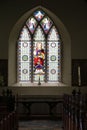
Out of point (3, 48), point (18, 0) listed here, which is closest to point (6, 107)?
point (3, 48)

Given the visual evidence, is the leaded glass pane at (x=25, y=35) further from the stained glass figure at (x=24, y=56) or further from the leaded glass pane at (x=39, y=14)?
the leaded glass pane at (x=39, y=14)

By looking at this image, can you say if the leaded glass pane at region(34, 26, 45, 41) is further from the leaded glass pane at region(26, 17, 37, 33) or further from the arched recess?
the arched recess

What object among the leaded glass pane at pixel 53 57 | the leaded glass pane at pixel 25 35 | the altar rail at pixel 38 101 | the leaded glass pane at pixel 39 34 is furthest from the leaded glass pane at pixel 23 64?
the altar rail at pixel 38 101

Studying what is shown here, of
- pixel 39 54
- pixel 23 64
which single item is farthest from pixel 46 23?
pixel 23 64

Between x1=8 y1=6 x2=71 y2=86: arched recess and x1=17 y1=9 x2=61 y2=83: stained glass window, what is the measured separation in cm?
23

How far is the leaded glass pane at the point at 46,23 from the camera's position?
1425 cm

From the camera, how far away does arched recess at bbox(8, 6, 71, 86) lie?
13477 millimetres

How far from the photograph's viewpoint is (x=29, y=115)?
12.6m

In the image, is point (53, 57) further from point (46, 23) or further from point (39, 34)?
point (46, 23)

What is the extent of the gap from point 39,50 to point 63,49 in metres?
0.94

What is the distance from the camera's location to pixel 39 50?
1424 cm

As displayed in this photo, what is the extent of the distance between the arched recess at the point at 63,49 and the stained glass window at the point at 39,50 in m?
0.23

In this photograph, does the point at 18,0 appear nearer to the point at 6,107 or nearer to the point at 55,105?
the point at 55,105

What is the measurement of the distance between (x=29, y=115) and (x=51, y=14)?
3859 millimetres
